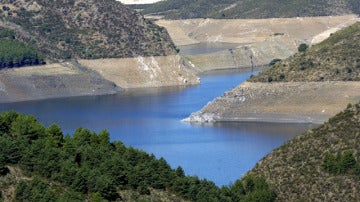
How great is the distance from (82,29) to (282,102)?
123ft

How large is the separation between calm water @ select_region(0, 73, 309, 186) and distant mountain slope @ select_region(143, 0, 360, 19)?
2439 inches

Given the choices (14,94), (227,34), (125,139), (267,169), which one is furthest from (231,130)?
(227,34)

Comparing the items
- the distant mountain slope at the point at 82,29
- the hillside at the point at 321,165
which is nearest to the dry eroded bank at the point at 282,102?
the distant mountain slope at the point at 82,29

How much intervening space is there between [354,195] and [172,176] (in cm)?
554

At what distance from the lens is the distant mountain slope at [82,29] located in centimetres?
11906

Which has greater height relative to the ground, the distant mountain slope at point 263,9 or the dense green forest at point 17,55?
the dense green forest at point 17,55

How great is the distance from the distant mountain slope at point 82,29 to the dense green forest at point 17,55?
203cm

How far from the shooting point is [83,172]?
135ft

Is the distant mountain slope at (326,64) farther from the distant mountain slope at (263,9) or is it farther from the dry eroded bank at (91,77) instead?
the distant mountain slope at (263,9)

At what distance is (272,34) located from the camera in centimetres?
15712

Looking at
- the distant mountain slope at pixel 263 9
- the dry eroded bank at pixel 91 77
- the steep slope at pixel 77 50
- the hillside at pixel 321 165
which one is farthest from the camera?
the distant mountain slope at pixel 263 9

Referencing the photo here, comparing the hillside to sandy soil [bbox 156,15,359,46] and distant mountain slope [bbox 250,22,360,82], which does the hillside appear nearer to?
distant mountain slope [bbox 250,22,360,82]

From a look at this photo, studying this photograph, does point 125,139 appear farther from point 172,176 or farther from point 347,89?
point 172,176

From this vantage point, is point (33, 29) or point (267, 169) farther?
point (33, 29)
